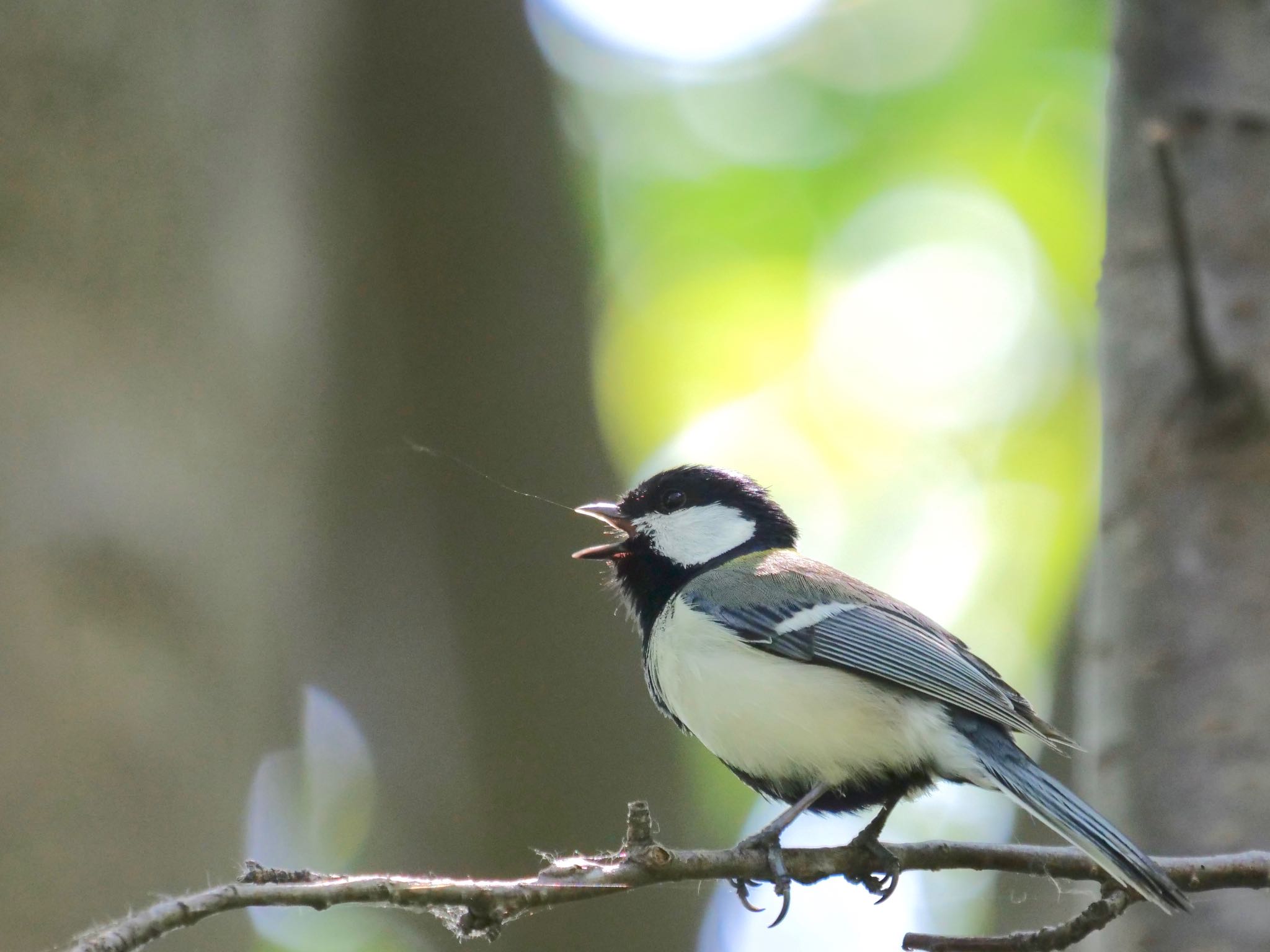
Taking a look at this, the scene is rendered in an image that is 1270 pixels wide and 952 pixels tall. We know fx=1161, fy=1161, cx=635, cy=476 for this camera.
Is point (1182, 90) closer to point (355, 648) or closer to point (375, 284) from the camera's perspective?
point (375, 284)

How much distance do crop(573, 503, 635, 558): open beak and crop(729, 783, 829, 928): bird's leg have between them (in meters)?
0.79

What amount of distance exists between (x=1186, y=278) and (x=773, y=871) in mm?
1387

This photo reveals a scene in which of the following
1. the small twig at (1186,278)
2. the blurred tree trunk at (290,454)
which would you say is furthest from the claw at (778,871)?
the blurred tree trunk at (290,454)

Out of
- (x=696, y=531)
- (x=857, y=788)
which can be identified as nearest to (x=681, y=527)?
(x=696, y=531)

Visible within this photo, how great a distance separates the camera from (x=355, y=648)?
4.12 metres

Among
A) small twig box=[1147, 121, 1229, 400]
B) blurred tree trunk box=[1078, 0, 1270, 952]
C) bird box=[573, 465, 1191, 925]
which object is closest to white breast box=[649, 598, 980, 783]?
bird box=[573, 465, 1191, 925]

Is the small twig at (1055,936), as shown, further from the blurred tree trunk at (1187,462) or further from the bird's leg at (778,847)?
the blurred tree trunk at (1187,462)

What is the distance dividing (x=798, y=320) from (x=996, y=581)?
2.29 m

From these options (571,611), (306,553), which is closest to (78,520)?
(306,553)

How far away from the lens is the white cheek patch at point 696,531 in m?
3.04

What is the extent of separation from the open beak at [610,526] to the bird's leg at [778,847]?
2.59 ft

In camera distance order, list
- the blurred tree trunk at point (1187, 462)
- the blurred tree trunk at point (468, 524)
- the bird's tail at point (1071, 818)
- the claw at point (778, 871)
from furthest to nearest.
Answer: the blurred tree trunk at point (468, 524) < the blurred tree trunk at point (1187, 462) < the claw at point (778, 871) < the bird's tail at point (1071, 818)

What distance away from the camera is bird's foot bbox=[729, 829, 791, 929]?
1.90 m

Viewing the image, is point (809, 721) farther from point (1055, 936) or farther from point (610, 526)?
point (610, 526)
